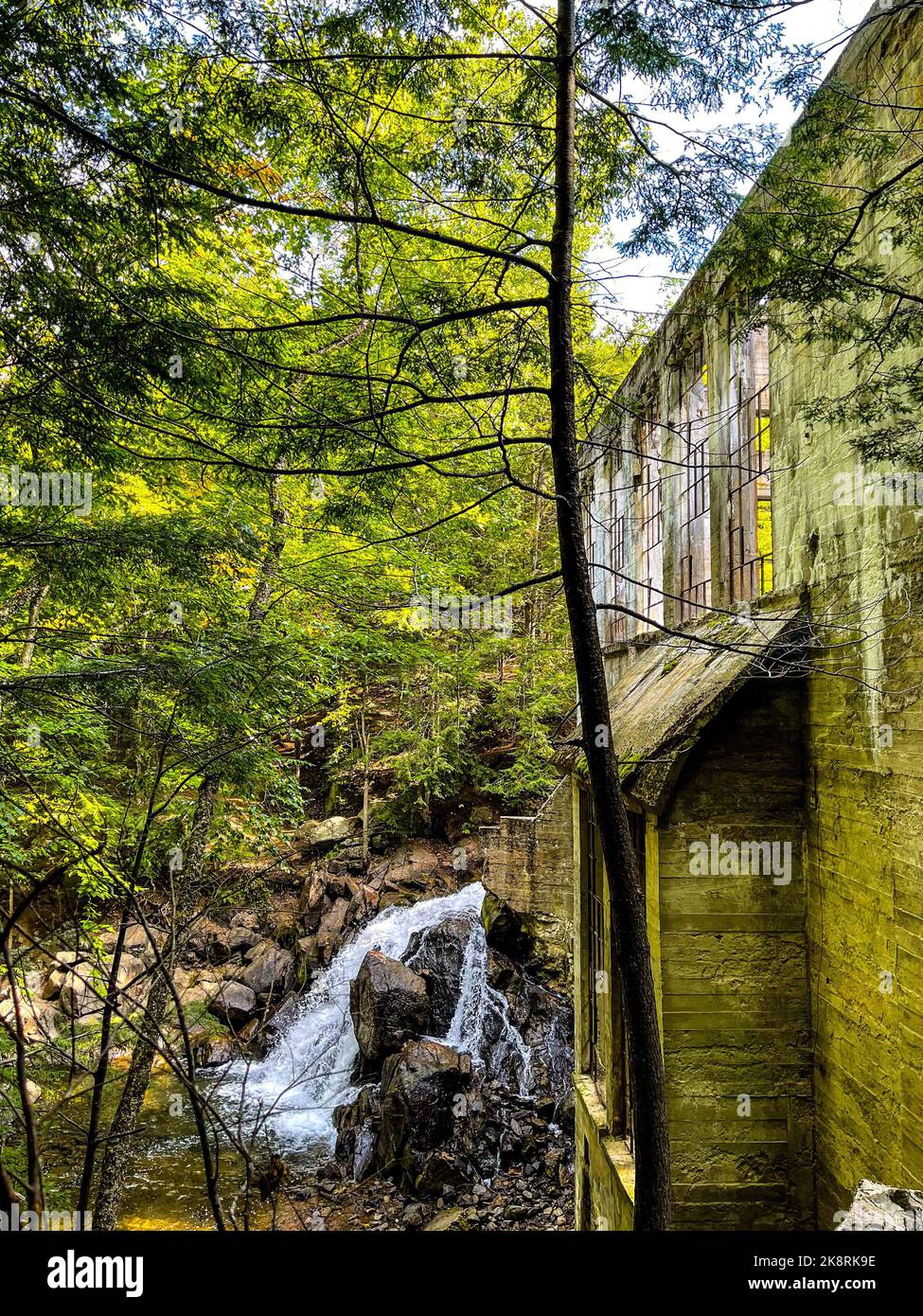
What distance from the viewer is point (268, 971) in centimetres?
1512

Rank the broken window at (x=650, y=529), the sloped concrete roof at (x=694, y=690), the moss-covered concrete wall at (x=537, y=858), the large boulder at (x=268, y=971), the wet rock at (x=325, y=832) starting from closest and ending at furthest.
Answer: the sloped concrete roof at (x=694, y=690) < the broken window at (x=650, y=529) < the moss-covered concrete wall at (x=537, y=858) < the large boulder at (x=268, y=971) < the wet rock at (x=325, y=832)

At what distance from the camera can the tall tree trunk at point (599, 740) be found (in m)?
2.84

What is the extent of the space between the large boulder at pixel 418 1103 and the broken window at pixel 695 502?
8424 millimetres

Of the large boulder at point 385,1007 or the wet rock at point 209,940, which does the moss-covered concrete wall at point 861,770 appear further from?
the wet rock at point 209,940

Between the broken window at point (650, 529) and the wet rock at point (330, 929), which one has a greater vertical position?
the broken window at point (650, 529)

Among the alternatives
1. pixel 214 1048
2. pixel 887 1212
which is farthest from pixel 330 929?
pixel 887 1212

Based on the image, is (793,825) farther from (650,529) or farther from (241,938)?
(241,938)

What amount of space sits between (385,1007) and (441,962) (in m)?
1.51

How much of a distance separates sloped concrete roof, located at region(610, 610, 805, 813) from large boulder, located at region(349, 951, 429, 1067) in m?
9.15

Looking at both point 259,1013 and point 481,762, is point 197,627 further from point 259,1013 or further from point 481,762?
point 481,762

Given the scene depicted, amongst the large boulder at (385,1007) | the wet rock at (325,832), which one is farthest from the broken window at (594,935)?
the wet rock at (325,832)

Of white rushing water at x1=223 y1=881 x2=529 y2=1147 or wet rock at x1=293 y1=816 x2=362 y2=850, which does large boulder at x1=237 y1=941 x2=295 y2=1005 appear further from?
wet rock at x1=293 y1=816 x2=362 y2=850

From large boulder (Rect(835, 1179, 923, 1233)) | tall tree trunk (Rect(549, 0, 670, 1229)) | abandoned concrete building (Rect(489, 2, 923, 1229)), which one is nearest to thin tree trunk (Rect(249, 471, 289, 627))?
abandoned concrete building (Rect(489, 2, 923, 1229))
